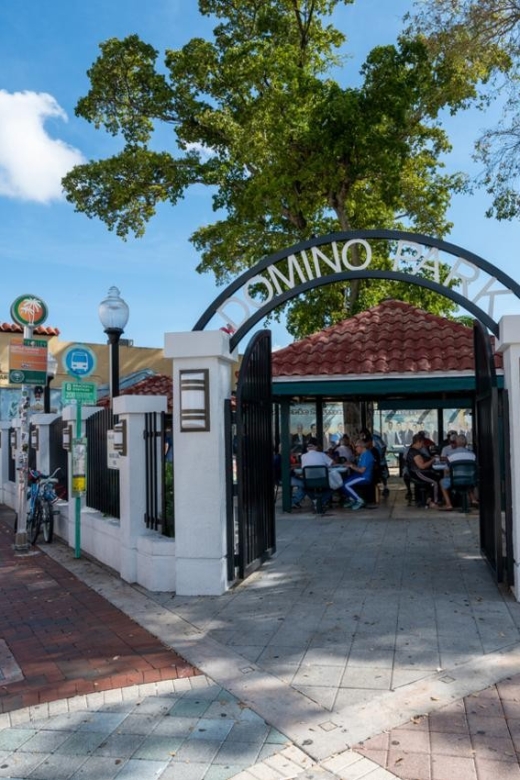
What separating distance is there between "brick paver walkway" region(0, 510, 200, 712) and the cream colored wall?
55.0ft

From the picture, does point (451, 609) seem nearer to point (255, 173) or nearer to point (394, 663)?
point (394, 663)

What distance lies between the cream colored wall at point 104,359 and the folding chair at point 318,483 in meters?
13.4

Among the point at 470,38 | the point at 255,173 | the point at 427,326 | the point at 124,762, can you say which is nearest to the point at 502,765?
the point at 124,762

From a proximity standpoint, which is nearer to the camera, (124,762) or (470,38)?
(124,762)

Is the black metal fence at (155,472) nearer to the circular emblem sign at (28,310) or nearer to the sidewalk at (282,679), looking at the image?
the sidewalk at (282,679)

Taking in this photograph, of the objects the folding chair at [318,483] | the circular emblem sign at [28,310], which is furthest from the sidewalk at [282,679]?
the circular emblem sign at [28,310]

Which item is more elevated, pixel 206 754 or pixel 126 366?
pixel 126 366

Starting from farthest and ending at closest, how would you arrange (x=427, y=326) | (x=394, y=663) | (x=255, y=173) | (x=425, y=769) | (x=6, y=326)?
(x=6, y=326) < (x=255, y=173) < (x=427, y=326) < (x=394, y=663) < (x=425, y=769)

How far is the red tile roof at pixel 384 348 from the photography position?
11953 mm

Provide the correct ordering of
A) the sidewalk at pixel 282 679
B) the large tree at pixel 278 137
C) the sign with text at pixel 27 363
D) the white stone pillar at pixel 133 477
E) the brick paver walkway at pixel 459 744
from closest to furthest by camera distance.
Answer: the brick paver walkway at pixel 459 744, the sidewalk at pixel 282 679, the white stone pillar at pixel 133 477, the sign with text at pixel 27 363, the large tree at pixel 278 137

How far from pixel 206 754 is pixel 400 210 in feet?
60.2

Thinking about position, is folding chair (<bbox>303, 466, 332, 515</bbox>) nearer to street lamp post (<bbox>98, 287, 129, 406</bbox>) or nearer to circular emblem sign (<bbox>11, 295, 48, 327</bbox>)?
street lamp post (<bbox>98, 287, 129, 406</bbox>)

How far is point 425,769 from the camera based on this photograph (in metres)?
3.22

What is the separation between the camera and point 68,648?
17.0ft
